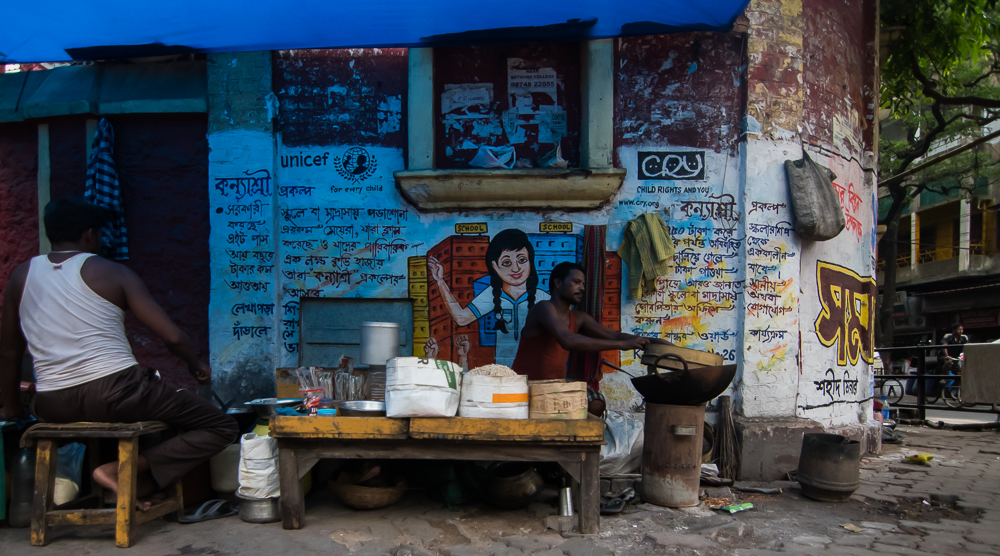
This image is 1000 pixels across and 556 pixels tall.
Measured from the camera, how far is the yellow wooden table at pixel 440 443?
3396 millimetres

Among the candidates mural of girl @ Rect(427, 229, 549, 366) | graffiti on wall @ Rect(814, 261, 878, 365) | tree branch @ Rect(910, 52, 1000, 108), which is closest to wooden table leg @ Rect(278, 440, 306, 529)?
mural of girl @ Rect(427, 229, 549, 366)

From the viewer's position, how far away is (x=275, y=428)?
3467 millimetres

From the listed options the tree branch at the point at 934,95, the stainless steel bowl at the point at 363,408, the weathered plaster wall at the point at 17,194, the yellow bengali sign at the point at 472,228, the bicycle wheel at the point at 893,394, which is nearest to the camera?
the stainless steel bowl at the point at 363,408

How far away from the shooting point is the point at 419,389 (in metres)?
3.36

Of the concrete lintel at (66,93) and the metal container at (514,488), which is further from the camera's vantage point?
the concrete lintel at (66,93)

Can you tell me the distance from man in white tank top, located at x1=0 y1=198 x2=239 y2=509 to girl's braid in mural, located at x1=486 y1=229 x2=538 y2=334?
2494mm

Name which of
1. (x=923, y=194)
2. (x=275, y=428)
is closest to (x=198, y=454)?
(x=275, y=428)

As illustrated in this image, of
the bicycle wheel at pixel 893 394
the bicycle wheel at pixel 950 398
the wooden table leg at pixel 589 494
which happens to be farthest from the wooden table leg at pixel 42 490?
the bicycle wheel at pixel 950 398

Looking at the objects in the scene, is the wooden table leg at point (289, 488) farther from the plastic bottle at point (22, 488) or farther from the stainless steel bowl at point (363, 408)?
the plastic bottle at point (22, 488)

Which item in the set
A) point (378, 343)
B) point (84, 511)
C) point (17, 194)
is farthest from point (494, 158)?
point (17, 194)

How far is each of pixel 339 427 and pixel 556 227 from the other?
267 centimetres

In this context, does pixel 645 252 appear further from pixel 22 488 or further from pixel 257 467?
pixel 22 488

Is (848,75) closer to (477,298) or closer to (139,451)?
(477,298)

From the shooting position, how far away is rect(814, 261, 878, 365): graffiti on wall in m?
5.50
